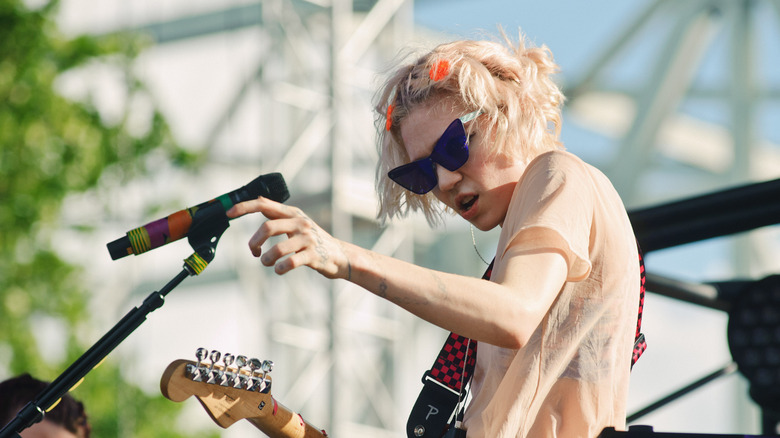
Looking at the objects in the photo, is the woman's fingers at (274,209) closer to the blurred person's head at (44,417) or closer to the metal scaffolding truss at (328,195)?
the blurred person's head at (44,417)

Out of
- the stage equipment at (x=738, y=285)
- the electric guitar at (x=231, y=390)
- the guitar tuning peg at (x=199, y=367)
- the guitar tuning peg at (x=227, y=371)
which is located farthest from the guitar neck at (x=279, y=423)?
the stage equipment at (x=738, y=285)

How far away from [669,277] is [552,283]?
1.21 m

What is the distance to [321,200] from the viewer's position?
8.70 meters

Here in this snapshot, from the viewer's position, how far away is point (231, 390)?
2293mm

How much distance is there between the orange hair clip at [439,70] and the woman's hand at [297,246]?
0.58 meters

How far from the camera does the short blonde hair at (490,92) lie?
206cm

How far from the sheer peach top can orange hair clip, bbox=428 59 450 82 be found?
31cm

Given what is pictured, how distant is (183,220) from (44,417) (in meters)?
1.29

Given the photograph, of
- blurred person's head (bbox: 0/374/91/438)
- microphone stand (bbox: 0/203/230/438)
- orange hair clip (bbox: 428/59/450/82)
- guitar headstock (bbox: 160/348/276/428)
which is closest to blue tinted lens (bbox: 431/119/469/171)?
orange hair clip (bbox: 428/59/450/82)

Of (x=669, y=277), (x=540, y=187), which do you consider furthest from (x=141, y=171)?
(x=540, y=187)

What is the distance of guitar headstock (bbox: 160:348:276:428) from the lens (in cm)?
212

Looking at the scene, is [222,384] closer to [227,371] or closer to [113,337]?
[227,371]

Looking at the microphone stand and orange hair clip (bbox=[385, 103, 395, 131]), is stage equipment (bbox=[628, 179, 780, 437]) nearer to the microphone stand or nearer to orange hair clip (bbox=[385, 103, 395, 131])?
orange hair clip (bbox=[385, 103, 395, 131])

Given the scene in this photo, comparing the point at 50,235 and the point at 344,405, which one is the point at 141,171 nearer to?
the point at 50,235
